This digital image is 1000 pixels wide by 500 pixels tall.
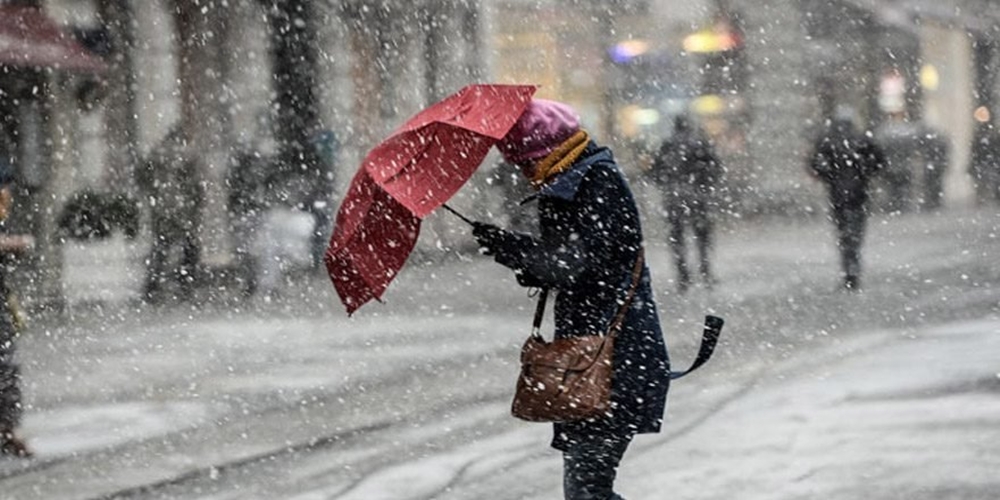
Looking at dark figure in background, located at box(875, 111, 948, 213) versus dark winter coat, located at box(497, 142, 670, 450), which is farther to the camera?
dark figure in background, located at box(875, 111, 948, 213)

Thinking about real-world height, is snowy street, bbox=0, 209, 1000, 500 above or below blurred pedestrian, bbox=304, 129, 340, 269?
below

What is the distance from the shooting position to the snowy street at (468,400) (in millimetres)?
7344

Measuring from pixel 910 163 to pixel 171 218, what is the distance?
14742 millimetres

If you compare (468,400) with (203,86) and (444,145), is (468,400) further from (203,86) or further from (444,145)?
(203,86)

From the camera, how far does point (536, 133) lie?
4551 millimetres

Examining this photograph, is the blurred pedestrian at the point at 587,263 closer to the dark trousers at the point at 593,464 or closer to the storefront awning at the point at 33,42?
the dark trousers at the point at 593,464

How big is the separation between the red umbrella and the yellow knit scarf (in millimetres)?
140

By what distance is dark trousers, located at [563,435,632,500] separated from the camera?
15.4ft

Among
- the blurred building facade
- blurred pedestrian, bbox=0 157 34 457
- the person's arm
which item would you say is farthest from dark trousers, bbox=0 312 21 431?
the blurred building facade

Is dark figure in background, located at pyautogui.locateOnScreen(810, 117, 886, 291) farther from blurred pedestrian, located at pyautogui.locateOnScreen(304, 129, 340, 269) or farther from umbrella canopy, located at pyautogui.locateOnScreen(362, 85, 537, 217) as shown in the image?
umbrella canopy, located at pyautogui.locateOnScreen(362, 85, 537, 217)

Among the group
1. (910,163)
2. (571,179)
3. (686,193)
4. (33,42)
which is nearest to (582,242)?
(571,179)

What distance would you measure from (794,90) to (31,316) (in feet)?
52.0

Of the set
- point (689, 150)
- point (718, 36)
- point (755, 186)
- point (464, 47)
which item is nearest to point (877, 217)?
point (755, 186)

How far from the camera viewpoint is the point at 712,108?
27.6m
